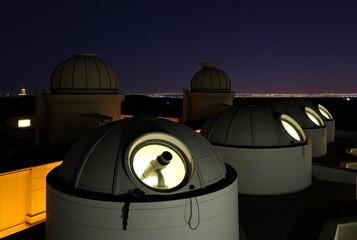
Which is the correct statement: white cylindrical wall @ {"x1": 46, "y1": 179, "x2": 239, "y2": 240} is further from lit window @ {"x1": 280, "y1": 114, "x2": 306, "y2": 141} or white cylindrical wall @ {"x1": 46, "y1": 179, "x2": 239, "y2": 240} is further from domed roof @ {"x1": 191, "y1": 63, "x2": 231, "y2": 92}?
domed roof @ {"x1": 191, "y1": 63, "x2": 231, "y2": 92}

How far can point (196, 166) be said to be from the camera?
29.3ft

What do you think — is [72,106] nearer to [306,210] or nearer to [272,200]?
[272,200]

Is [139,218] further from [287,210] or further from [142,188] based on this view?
[287,210]

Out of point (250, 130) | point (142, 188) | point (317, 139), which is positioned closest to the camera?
point (142, 188)

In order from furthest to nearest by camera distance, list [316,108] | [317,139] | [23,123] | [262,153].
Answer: [23,123] < [316,108] < [317,139] < [262,153]

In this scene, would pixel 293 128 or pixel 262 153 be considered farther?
pixel 293 128

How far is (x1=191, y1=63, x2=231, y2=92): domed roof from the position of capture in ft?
105

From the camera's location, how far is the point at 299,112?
24797 millimetres

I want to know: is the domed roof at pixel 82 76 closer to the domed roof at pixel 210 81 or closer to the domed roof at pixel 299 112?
the domed roof at pixel 210 81

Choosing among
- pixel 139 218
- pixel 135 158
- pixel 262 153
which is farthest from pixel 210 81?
pixel 139 218

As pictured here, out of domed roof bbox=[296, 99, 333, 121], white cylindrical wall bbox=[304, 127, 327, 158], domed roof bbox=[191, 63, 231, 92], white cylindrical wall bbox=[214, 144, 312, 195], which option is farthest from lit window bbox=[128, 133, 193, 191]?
domed roof bbox=[191, 63, 231, 92]

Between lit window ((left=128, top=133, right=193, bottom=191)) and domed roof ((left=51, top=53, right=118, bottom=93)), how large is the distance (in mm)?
13691

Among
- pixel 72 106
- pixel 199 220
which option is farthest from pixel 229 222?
pixel 72 106

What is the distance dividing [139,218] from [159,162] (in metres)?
1.51
